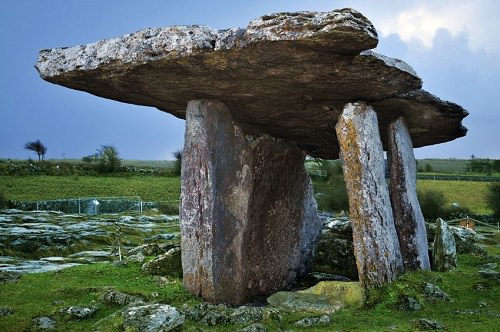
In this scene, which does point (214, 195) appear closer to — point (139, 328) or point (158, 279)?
point (158, 279)

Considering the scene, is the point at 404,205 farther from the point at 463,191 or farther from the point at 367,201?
the point at 463,191

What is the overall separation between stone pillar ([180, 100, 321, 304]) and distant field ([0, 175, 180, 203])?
24.0 m

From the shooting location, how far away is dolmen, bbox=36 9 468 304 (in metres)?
8.08

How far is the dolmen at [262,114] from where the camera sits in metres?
8.08

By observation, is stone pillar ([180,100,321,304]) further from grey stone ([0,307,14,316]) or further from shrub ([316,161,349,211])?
shrub ([316,161,349,211])

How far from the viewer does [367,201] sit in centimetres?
932

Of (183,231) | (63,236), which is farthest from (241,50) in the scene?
(63,236)

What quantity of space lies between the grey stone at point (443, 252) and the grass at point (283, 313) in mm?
213

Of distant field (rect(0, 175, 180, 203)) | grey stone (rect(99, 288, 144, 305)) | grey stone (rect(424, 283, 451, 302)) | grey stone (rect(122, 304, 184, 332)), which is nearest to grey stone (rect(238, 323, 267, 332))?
grey stone (rect(122, 304, 184, 332))

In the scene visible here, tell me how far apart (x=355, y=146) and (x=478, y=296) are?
323 cm

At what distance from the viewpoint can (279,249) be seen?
494 inches

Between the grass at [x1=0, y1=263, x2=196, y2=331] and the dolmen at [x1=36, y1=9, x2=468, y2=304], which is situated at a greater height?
the dolmen at [x1=36, y1=9, x2=468, y2=304]

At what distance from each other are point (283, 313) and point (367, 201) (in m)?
2.28

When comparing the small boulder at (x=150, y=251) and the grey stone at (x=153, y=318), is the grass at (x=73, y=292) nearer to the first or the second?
the grey stone at (x=153, y=318)
